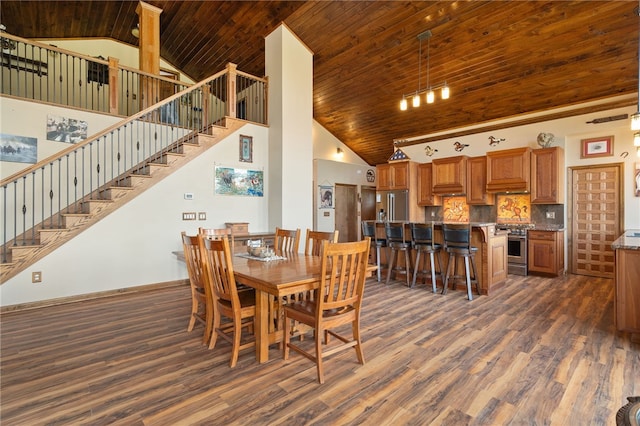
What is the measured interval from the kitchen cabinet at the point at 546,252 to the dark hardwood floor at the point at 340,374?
200cm

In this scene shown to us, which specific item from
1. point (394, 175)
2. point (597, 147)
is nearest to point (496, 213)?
point (597, 147)

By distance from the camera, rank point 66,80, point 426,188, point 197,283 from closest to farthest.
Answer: point 197,283, point 66,80, point 426,188

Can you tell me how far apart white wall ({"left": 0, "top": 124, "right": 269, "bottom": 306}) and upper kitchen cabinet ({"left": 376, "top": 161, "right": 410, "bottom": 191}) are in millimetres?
3267

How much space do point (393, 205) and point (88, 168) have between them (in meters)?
6.11

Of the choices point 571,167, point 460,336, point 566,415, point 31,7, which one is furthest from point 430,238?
point 31,7

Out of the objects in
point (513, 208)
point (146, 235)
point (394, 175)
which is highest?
point (394, 175)

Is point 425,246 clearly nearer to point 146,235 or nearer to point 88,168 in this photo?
point 146,235

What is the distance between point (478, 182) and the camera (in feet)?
21.4

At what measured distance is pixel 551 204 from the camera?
5930mm

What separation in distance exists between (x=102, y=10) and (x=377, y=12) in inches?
215

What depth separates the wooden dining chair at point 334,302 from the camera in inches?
82.4

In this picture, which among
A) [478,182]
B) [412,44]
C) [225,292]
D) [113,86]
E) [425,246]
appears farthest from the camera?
[478,182]

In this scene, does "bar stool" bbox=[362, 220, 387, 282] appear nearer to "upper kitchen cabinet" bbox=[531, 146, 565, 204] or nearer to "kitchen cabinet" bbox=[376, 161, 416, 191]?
"kitchen cabinet" bbox=[376, 161, 416, 191]

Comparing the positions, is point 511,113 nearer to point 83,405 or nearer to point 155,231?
point 155,231
